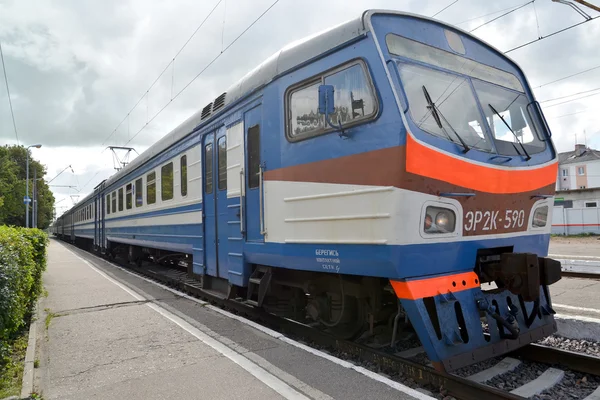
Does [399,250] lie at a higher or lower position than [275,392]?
higher

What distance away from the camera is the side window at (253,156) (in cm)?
563

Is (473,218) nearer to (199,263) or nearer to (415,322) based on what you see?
(415,322)

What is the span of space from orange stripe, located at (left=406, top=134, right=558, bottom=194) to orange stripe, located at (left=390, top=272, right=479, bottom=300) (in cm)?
84

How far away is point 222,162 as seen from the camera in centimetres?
682

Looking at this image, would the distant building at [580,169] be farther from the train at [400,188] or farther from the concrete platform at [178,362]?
the concrete platform at [178,362]

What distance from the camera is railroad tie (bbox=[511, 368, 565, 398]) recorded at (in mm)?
3791

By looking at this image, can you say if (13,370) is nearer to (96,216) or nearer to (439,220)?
(439,220)

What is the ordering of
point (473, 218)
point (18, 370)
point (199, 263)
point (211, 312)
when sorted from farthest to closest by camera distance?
point (199, 263) → point (211, 312) → point (18, 370) → point (473, 218)

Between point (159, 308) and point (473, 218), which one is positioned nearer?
point (473, 218)

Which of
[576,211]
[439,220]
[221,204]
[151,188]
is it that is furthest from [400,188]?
[576,211]

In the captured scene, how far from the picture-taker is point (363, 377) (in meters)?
3.87

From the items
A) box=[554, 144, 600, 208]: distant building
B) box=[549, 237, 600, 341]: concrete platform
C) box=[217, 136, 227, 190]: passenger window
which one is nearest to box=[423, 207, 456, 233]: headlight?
box=[549, 237, 600, 341]: concrete platform

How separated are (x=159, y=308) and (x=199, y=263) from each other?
3.15ft

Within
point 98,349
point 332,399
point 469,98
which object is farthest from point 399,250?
point 98,349
